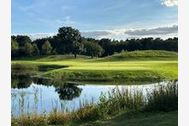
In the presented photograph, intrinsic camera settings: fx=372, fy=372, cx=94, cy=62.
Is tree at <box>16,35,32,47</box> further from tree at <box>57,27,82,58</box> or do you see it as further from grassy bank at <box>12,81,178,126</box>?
grassy bank at <box>12,81,178,126</box>

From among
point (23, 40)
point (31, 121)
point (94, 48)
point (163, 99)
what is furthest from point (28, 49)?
point (31, 121)

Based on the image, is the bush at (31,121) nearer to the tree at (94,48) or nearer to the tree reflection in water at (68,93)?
the tree reflection in water at (68,93)

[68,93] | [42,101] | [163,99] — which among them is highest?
[163,99]

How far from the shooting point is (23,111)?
4969 millimetres

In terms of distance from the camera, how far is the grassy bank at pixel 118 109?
4707mm

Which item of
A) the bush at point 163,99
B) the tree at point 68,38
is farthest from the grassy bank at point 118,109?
the tree at point 68,38

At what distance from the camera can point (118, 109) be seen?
5398 millimetres

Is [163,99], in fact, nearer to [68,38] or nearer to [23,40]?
[68,38]
